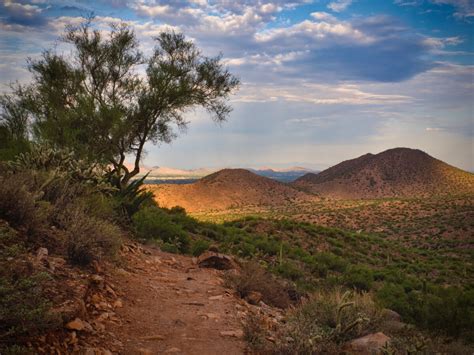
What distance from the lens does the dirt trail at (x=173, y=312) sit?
4.54 metres

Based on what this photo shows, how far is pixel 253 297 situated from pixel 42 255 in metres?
3.65

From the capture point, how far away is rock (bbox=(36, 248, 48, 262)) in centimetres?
509

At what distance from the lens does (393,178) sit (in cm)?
8756

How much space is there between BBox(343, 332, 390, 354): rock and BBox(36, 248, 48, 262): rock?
403 centimetres

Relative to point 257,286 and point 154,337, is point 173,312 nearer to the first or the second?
point 154,337

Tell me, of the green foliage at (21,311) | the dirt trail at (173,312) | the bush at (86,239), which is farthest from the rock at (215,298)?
the green foliage at (21,311)

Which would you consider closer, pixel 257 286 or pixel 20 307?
pixel 20 307

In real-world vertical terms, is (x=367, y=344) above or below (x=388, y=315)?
above

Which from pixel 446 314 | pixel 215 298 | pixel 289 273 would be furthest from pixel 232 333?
pixel 289 273

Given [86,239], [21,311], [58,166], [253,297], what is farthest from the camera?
[58,166]

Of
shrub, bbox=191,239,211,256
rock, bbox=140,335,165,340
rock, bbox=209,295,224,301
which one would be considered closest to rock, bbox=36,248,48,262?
rock, bbox=140,335,165,340

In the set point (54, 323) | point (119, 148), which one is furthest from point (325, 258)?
point (54, 323)

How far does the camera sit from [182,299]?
630cm

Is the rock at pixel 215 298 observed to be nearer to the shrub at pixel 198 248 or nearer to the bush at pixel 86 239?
the bush at pixel 86 239
